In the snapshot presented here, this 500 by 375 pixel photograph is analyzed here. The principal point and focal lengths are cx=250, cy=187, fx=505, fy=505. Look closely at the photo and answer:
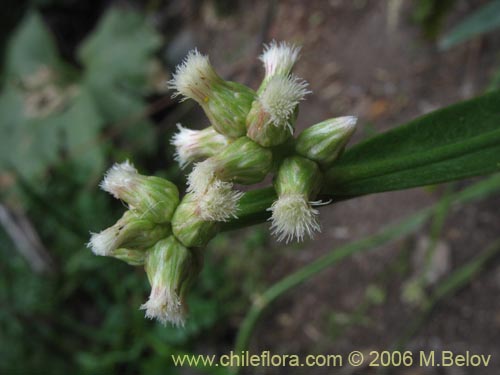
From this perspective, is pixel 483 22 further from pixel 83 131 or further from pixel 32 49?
pixel 32 49

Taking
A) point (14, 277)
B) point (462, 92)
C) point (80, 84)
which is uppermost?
point (80, 84)

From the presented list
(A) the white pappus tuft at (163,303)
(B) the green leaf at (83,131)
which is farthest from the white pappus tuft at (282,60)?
(B) the green leaf at (83,131)

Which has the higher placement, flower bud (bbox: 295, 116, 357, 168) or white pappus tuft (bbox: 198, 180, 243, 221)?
flower bud (bbox: 295, 116, 357, 168)

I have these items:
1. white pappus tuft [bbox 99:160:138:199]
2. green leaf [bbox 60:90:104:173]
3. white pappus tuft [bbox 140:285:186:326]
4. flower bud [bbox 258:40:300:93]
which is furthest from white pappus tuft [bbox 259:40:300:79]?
green leaf [bbox 60:90:104:173]


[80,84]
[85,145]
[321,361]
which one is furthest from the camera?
[80,84]

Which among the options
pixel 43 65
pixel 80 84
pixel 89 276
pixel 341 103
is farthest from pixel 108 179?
pixel 43 65

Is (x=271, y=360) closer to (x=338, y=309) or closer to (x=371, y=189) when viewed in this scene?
(x=338, y=309)

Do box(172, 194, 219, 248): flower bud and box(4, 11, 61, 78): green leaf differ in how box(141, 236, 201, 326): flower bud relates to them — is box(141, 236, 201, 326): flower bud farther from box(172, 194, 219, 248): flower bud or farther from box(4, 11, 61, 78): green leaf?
box(4, 11, 61, 78): green leaf

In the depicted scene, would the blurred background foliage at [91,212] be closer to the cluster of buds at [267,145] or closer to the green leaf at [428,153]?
the green leaf at [428,153]

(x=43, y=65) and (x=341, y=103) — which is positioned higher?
(x=43, y=65)
